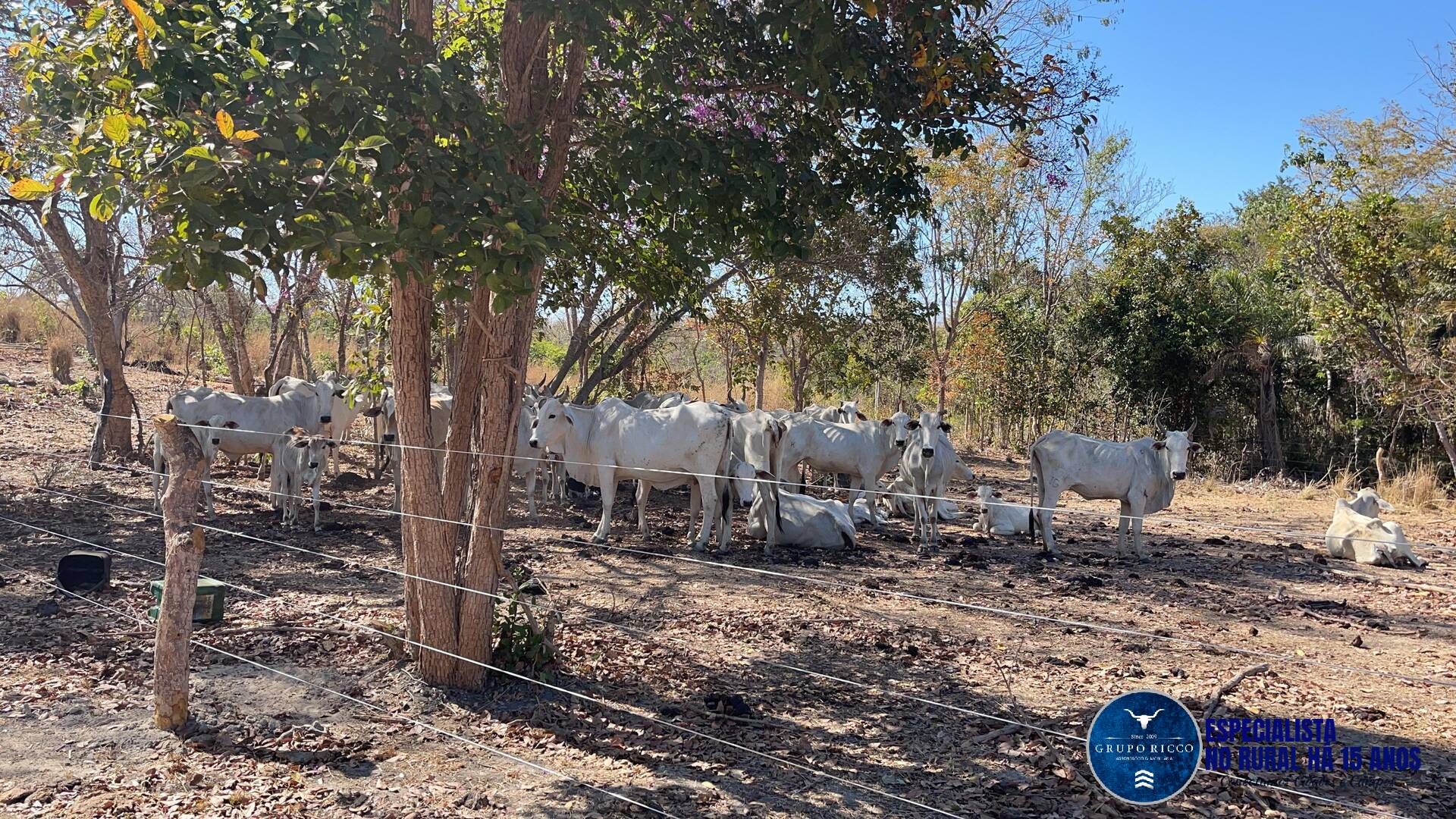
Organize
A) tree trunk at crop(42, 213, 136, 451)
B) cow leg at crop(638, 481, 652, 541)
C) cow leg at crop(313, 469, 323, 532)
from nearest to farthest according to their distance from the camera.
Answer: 1. cow leg at crop(313, 469, 323, 532)
2. cow leg at crop(638, 481, 652, 541)
3. tree trunk at crop(42, 213, 136, 451)

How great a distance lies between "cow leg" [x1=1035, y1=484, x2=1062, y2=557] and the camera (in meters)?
11.6

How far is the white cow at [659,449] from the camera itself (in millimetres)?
11492

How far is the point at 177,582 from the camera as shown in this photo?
4.94 metres

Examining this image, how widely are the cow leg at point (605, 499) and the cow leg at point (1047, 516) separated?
500cm

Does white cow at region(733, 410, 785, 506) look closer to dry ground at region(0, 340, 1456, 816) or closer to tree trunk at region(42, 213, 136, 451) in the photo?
dry ground at region(0, 340, 1456, 816)

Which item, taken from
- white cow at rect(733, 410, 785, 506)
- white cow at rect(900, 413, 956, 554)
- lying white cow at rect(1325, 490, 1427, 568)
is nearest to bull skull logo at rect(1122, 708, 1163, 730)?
white cow at rect(900, 413, 956, 554)

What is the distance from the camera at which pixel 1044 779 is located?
492 cm

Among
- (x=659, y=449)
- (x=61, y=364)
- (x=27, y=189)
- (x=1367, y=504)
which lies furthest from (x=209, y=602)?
(x=61, y=364)

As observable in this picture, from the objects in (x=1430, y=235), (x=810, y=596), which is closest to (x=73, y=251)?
(x=810, y=596)

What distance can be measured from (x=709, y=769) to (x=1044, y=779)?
1.71 metres

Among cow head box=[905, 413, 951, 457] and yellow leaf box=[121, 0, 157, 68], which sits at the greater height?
yellow leaf box=[121, 0, 157, 68]

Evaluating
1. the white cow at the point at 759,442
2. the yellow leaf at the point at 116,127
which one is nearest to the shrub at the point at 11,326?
the white cow at the point at 759,442

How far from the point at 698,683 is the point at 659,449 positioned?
5.53 metres

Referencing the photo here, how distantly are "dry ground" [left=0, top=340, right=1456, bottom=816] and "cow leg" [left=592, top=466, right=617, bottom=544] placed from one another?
1.60ft
